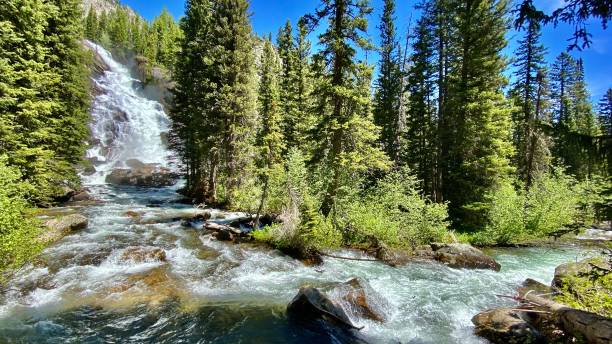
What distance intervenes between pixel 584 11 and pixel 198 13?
91.8 ft

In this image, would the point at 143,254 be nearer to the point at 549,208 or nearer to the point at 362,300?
the point at 362,300

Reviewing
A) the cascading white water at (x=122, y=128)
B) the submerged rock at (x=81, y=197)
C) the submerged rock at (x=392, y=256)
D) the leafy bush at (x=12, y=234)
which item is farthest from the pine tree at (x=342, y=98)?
the cascading white water at (x=122, y=128)

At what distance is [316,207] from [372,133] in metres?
4.64

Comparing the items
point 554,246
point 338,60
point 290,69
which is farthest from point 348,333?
point 290,69

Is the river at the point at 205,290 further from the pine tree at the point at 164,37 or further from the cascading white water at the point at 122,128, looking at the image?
the pine tree at the point at 164,37

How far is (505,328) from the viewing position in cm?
730

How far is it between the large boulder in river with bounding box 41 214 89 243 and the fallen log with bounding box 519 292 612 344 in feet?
52.2

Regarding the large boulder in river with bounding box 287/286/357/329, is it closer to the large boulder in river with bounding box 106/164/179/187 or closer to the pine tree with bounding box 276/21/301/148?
the pine tree with bounding box 276/21/301/148

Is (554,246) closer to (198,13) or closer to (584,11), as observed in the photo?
(584,11)

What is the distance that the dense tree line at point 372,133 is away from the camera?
1527 cm

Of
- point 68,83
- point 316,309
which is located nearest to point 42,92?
point 68,83

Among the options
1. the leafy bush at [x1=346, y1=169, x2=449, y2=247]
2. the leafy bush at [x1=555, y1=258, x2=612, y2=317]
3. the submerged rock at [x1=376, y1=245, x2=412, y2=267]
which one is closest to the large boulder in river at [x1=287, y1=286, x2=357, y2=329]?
the leafy bush at [x1=555, y1=258, x2=612, y2=317]

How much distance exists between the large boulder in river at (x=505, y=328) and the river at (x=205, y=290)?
252mm

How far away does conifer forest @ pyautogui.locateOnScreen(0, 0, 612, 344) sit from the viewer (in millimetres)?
7586
